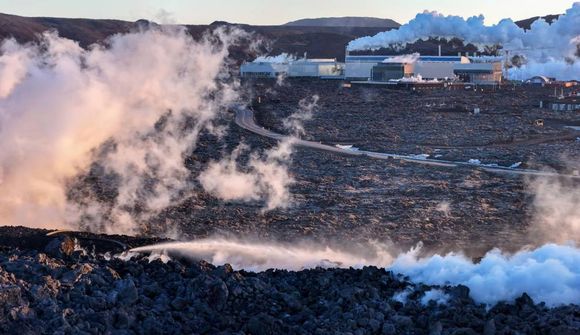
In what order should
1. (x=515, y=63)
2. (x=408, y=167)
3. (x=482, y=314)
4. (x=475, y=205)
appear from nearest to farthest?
(x=482, y=314) → (x=475, y=205) → (x=408, y=167) → (x=515, y=63)

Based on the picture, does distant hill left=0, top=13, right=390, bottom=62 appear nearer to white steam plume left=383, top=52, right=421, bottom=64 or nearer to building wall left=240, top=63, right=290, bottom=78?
building wall left=240, top=63, right=290, bottom=78

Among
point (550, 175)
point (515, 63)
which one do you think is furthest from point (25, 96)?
point (515, 63)

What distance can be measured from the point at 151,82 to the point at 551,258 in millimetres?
21433

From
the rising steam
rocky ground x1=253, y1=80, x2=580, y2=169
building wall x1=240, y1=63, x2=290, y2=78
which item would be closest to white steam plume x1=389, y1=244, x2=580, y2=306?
the rising steam

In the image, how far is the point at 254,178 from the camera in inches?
1296

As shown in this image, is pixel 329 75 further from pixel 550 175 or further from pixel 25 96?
pixel 25 96

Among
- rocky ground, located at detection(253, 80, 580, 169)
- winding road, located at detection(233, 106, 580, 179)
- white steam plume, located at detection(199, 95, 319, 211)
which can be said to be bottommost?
rocky ground, located at detection(253, 80, 580, 169)

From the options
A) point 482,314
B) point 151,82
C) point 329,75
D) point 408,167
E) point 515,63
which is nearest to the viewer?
point 482,314

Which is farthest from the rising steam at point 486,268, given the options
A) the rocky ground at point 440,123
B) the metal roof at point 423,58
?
the metal roof at point 423,58

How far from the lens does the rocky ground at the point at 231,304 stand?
39.5ft

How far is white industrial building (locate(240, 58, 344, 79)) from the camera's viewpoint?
118 metres

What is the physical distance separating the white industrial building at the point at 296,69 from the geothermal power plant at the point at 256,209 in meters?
55.0

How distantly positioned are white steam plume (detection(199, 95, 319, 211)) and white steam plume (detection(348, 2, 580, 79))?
278 feet

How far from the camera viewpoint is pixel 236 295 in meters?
13.6
